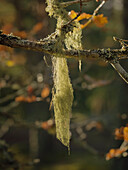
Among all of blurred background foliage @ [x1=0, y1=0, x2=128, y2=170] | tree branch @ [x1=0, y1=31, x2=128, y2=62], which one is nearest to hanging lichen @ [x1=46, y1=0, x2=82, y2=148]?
tree branch @ [x1=0, y1=31, x2=128, y2=62]

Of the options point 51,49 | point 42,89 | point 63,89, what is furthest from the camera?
point 42,89

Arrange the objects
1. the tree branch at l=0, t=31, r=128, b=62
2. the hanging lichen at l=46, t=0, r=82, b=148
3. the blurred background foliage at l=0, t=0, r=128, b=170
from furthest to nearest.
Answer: the blurred background foliage at l=0, t=0, r=128, b=170, the hanging lichen at l=46, t=0, r=82, b=148, the tree branch at l=0, t=31, r=128, b=62

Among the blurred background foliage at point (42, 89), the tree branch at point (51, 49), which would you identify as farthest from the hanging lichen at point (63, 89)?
the blurred background foliage at point (42, 89)

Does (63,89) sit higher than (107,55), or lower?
lower

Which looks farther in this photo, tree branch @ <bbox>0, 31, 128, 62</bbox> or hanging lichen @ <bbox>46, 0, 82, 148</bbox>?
hanging lichen @ <bbox>46, 0, 82, 148</bbox>

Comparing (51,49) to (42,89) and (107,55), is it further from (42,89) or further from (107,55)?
(42,89)

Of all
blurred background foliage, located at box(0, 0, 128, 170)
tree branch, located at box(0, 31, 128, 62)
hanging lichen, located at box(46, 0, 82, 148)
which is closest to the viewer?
tree branch, located at box(0, 31, 128, 62)

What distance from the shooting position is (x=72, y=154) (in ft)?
25.2

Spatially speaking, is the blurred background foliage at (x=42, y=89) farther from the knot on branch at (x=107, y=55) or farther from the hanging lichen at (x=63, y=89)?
the knot on branch at (x=107, y=55)

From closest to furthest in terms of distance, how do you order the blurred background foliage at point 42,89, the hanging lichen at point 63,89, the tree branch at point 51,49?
the tree branch at point 51,49 → the hanging lichen at point 63,89 → the blurred background foliage at point 42,89

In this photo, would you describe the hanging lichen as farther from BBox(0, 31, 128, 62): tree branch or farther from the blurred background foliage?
the blurred background foliage

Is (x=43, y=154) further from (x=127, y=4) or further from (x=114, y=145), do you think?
(x=127, y=4)

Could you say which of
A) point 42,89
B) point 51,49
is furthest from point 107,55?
point 42,89

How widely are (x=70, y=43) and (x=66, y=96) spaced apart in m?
0.37
